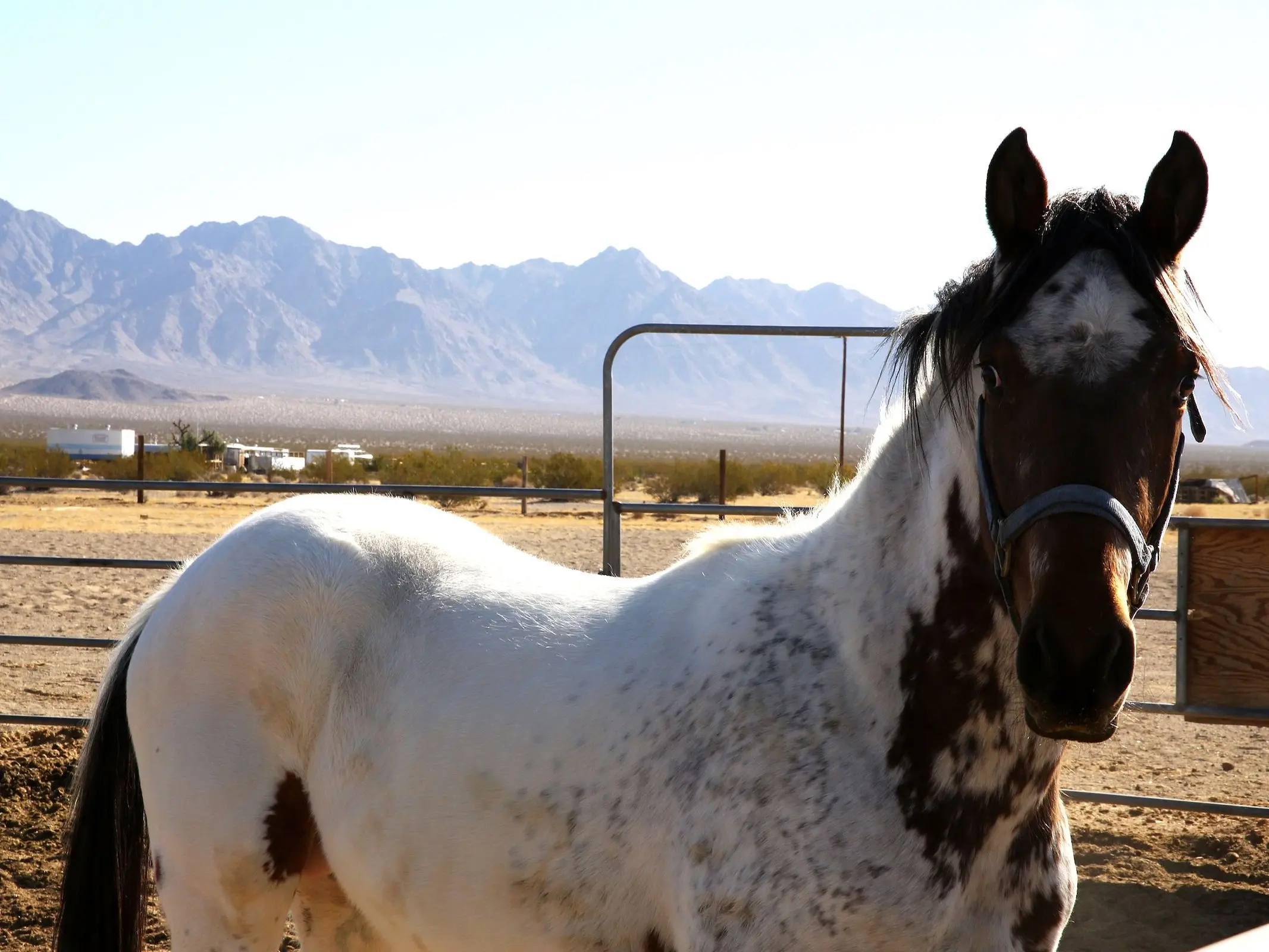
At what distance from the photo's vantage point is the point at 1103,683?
139 centimetres

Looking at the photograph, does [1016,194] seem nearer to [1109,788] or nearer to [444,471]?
[1109,788]

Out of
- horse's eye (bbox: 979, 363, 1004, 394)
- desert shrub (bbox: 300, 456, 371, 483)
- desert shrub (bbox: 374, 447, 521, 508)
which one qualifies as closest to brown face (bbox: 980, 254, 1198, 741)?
horse's eye (bbox: 979, 363, 1004, 394)

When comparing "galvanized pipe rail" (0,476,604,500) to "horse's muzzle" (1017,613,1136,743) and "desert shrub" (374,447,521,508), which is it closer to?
"horse's muzzle" (1017,613,1136,743)

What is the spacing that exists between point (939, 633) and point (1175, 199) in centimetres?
75

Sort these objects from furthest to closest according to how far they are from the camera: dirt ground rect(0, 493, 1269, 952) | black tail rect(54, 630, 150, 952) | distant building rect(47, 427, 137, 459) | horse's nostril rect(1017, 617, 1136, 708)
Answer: distant building rect(47, 427, 137, 459) → dirt ground rect(0, 493, 1269, 952) → black tail rect(54, 630, 150, 952) → horse's nostril rect(1017, 617, 1136, 708)

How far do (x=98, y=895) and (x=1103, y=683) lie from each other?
7.36 ft

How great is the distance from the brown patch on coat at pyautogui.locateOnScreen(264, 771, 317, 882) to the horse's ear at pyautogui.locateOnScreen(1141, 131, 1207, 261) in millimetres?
1866

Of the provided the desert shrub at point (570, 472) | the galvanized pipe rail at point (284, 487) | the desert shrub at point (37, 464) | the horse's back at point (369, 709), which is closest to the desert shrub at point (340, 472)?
the desert shrub at point (570, 472)

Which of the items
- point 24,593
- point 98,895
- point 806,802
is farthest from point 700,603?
point 24,593

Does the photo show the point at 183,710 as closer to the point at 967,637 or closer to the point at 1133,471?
the point at 967,637

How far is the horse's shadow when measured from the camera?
3758 mm

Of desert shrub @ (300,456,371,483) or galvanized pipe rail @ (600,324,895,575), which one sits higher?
galvanized pipe rail @ (600,324,895,575)

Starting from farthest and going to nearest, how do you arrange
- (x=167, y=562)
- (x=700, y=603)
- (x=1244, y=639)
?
(x=167, y=562) < (x=1244, y=639) < (x=700, y=603)

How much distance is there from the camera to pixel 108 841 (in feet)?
8.34
